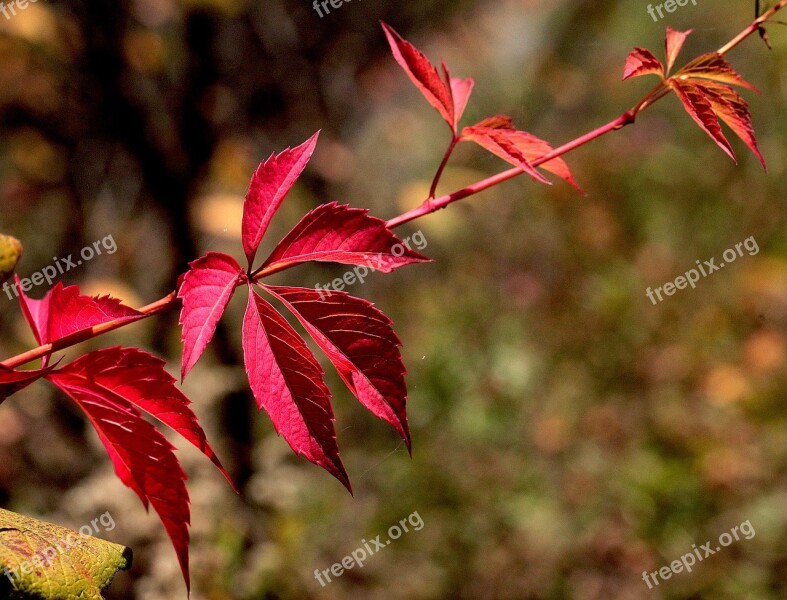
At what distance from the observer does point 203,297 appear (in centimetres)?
50

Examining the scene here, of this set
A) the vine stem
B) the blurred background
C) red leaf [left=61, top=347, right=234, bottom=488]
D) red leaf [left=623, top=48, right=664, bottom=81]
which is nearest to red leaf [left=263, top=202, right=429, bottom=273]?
the vine stem

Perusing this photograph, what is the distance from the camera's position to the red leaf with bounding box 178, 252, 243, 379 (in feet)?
1.56

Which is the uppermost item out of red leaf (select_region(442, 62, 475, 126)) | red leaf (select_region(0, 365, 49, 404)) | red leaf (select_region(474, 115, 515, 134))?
red leaf (select_region(442, 62, 475, 126))

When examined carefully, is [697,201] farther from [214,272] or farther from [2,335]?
[214,272]

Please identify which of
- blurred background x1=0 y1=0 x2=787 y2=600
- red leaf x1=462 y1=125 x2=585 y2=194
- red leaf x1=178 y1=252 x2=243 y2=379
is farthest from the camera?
blurred background x1=0 y1=0 x2=787 y2=600

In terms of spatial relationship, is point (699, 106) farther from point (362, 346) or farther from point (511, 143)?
point (362, 346)

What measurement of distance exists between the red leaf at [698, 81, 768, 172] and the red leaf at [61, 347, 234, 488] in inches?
20.3

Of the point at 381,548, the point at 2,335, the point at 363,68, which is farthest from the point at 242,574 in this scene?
the point at 363,68

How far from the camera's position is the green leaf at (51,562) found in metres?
0.49

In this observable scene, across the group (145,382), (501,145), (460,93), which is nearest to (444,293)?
(460,93)

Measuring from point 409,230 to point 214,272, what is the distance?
2.46 m

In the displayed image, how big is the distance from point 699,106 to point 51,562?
2.10 ft

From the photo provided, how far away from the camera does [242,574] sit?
4.75 feet

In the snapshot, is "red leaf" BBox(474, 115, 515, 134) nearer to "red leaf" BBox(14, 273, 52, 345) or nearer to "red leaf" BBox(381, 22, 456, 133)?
"red leaf" BBox(381, 22, 456, 133)
